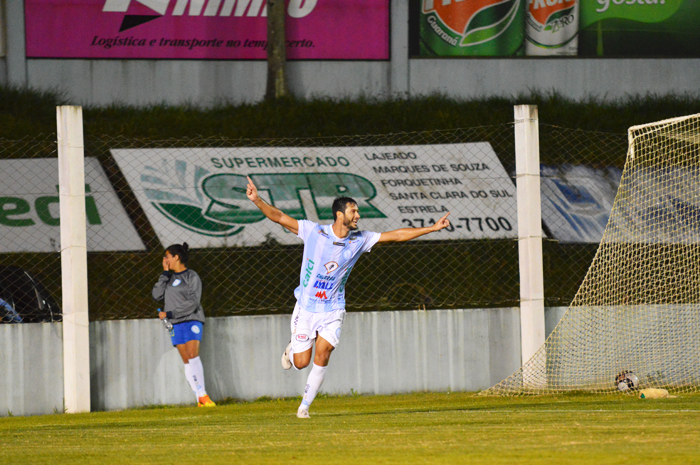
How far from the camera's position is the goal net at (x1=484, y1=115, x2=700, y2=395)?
907 centimetres

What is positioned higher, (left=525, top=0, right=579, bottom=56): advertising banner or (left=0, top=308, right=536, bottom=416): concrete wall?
(left=525, top=0, right=579, bottom=56): advertising banner

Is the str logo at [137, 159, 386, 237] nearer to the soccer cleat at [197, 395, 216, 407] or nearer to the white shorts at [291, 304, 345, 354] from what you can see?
the soccer cleat at [197, 395, 216, 407]

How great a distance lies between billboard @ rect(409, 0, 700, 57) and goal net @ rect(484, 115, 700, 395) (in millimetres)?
7985

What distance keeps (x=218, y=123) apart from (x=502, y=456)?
11723mm

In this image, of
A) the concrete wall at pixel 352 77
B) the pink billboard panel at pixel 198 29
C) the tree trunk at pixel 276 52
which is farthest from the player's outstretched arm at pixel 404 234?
the pink billboard panel at pixel 198 29

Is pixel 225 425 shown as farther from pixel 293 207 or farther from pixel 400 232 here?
pixel 293 207

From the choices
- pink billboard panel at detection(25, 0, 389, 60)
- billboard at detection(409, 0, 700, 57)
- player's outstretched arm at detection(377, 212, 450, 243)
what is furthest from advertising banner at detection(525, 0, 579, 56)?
player's outstretched arm at detection(377, 212, 450, 243)

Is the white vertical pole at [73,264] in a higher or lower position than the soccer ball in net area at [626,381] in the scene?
higher

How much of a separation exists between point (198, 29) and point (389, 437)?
1271 cm

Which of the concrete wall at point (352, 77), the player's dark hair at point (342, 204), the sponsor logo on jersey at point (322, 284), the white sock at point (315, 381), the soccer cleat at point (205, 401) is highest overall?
the concrete wall at point (352, 77)

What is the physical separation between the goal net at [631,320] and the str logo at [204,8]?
28.6 ft

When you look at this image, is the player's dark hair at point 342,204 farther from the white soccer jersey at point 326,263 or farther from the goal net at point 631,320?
the goal net at point 631,320

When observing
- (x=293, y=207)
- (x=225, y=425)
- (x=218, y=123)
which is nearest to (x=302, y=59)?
(x=218, y=123)

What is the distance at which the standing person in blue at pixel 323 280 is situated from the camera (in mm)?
6941
